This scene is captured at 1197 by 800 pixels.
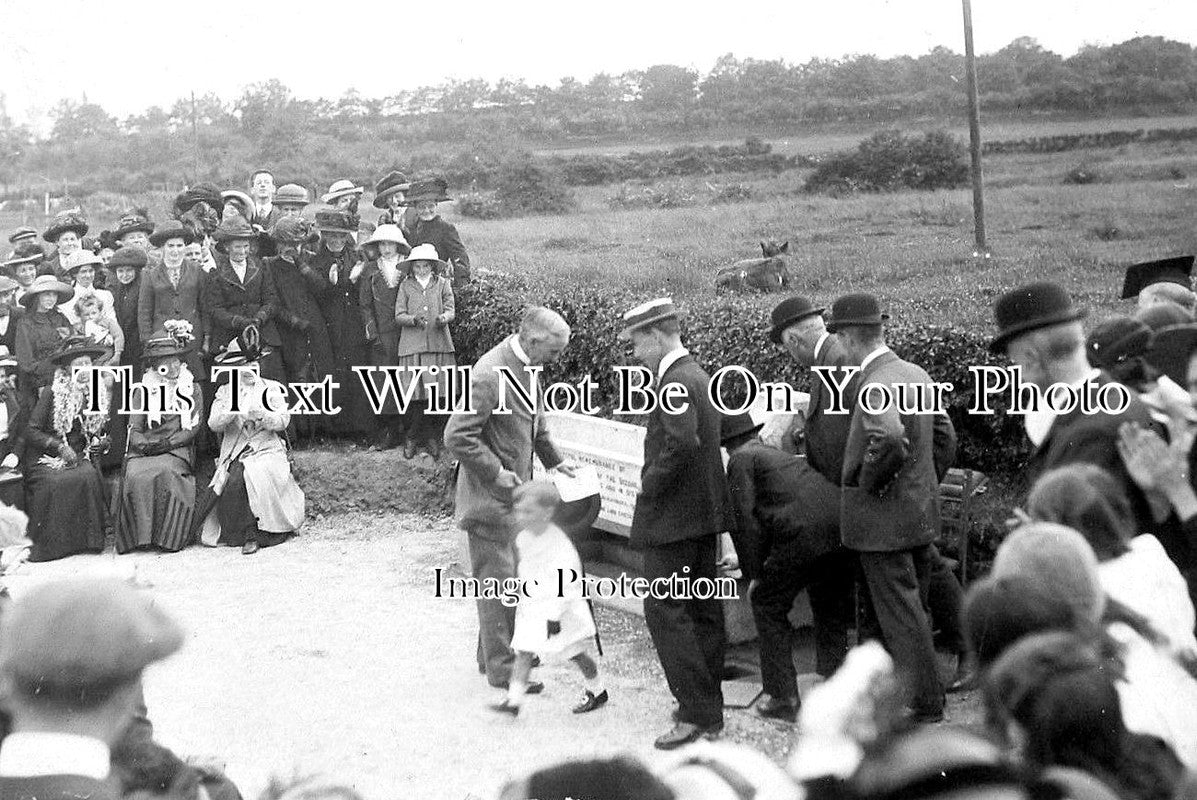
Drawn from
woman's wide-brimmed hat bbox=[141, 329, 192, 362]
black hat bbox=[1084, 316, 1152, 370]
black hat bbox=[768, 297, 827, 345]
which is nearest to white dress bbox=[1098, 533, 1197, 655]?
black hat bbox=[1084, 316, 1152, 370]

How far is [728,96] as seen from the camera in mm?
10484

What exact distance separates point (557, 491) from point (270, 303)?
421cm

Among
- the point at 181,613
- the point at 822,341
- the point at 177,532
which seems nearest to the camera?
the point at 822,341

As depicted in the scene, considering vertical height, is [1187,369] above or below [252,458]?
above

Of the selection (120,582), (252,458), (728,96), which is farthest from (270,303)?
(120,582)

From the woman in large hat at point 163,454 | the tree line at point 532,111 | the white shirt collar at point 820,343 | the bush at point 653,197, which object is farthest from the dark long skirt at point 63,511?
the white shirt collar at point 820,343

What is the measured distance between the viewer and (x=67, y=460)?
8.55 m

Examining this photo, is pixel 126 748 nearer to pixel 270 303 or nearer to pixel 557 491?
pixel 557 491

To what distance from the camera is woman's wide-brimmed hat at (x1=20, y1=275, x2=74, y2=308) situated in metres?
8.96

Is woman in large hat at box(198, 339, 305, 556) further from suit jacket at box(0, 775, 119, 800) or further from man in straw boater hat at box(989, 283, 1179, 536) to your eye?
suit jacket at box(0, 775, 119, 800)

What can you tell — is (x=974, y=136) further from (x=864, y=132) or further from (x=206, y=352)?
(x=206, y=352)

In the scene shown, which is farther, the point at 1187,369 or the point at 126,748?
the point at 1187,369

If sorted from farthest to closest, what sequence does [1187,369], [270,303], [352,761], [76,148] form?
[76,148] → [270,303] → [352,761] → [1187,369]

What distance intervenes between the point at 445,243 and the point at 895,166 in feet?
10.7
